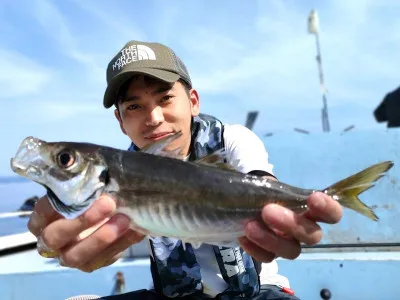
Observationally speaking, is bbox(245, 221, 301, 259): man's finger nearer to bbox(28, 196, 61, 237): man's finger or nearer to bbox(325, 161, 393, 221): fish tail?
bbox(325, 161, 393, 221): fish tail

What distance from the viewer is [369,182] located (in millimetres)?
2350

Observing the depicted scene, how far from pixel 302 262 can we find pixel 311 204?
267 cm

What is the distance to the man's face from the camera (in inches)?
141

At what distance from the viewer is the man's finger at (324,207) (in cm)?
228

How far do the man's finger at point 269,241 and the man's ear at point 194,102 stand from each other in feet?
6.25

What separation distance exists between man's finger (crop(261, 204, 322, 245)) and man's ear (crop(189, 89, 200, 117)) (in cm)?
198

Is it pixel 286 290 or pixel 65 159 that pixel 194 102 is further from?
pixel 65 159

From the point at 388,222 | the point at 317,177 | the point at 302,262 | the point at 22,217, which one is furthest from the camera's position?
the point at 22,217

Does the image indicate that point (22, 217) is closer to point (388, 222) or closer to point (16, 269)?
point (16, 269)

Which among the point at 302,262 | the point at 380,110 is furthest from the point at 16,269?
the point at 380,110

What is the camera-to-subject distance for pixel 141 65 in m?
3.62

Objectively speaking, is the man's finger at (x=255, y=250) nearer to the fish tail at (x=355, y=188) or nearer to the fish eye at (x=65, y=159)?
the fish tail at (x=355, y=188)

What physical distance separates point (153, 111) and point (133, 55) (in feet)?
1.91

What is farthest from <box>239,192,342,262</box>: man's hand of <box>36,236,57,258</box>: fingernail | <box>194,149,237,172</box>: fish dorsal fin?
<box>36,236,57,258</box>: fingernail
